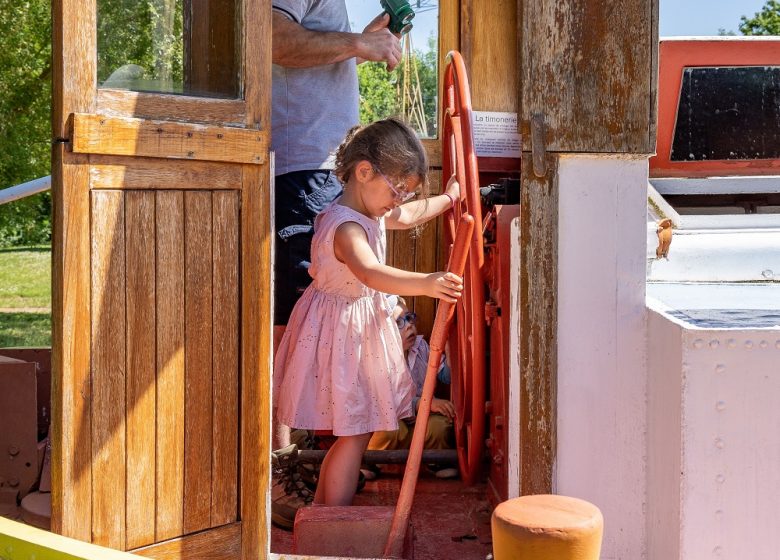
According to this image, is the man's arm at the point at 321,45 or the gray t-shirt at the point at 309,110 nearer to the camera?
the man's arm at the point at 321,45

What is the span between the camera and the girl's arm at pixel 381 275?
2650mm

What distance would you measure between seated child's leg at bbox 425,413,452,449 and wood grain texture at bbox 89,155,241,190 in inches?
59.6

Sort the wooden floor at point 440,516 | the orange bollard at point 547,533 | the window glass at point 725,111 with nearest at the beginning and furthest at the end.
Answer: the orange bollard at point 547,533 → the wooden floor at point 440,516 → the window glass at point 725,111

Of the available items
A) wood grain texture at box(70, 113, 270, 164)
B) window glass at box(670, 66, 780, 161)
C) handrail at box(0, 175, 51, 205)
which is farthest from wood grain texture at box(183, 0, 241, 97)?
window glass at box(670, 66, 780, 161)

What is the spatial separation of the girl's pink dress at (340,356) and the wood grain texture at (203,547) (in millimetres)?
538

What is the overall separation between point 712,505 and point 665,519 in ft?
0.53

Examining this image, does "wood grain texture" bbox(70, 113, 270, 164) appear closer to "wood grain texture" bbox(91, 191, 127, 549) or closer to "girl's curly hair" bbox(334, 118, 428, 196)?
"wood grain texture" bbox(91, 191, 127, 549)

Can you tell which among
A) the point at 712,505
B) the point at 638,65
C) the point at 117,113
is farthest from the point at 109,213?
the point at 712,505

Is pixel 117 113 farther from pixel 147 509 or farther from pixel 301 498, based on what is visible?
pixel 301 498

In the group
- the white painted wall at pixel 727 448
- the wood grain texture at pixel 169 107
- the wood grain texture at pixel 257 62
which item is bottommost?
the white painted wall at pixel 727 448

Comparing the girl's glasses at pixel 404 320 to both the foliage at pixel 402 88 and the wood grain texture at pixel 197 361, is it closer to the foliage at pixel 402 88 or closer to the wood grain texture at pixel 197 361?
the foliage at pixel 402 88

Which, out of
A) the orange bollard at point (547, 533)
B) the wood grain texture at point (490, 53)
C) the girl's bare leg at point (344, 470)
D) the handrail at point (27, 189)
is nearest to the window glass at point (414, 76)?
the wood grain texture at point (490, 53)

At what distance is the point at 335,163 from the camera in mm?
3283

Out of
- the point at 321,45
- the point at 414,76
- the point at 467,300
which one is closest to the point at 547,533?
the point at 467,300
